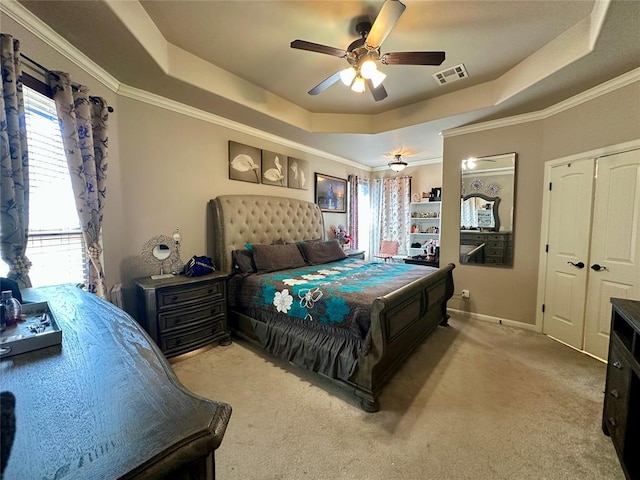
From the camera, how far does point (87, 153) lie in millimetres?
2143

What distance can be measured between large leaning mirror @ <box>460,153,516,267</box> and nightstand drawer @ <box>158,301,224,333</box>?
350 cm

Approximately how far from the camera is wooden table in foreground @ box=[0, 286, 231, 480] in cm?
51

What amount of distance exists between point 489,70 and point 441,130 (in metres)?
1.13

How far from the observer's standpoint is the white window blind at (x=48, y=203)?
1905 millimetres

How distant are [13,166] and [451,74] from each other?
12.3 feet

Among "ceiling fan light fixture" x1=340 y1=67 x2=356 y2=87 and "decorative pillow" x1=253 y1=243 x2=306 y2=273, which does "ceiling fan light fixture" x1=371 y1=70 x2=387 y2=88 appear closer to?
"ceiling fan light fixture" x1=340 y1=67 x2=356 y2=87

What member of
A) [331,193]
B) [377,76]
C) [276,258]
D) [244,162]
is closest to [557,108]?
[377,76]

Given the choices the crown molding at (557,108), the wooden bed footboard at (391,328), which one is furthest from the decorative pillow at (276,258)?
the crown molding at (557,108)

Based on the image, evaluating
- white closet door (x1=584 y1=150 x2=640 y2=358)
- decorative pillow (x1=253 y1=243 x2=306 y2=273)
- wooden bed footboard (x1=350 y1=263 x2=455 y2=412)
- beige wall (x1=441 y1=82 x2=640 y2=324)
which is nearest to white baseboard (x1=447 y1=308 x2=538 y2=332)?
beige wall (x1=441 y1=82 x2=640 y2=324)

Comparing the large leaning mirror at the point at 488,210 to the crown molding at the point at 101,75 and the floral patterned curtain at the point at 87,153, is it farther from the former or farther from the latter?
the floral patterned curtain at the point at 87,153

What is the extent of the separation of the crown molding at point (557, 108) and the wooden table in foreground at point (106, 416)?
4027 millimetres

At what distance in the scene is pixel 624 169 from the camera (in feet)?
8.50

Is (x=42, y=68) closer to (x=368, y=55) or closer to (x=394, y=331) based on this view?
(x=368, y=55)

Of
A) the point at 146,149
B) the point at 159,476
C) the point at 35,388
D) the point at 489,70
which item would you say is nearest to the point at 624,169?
the point at 489,70
